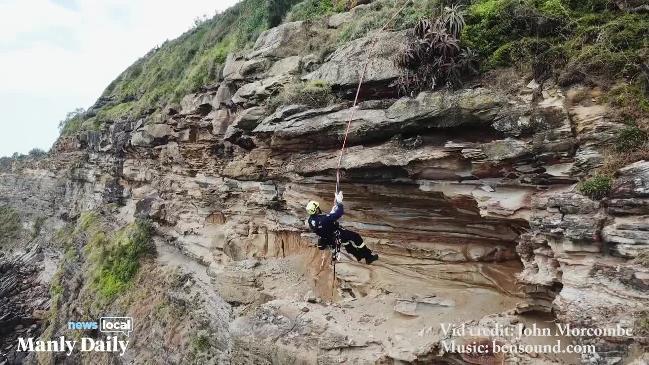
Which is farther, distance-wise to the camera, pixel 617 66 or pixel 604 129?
pixel 617 66

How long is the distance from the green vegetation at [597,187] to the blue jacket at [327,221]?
4.07 meters

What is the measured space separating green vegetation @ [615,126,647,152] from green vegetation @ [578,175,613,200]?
1.98 feet

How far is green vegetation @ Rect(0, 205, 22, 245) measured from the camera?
40941 millimetres

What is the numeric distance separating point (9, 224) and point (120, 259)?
3023 centimetres

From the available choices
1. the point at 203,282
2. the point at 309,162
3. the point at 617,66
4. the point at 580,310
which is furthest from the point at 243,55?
the point at 580,310

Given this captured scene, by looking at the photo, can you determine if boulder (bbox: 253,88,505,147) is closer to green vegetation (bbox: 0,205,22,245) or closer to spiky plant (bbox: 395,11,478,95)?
spiky plant (bbox: 395,11,478,95)

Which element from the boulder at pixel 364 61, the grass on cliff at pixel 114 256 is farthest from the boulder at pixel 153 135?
the boulder at pixel 364 61

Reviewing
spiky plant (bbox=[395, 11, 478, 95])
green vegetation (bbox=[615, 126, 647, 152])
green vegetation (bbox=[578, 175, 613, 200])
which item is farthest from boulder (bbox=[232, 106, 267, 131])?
green vegetation (bbox=[615, 126, 647, 152])

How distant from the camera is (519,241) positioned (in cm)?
707

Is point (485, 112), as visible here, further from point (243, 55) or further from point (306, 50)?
point (243, 55)

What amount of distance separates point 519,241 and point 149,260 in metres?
17.1

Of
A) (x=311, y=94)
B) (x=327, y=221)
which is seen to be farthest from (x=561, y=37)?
(x=327, y=221)

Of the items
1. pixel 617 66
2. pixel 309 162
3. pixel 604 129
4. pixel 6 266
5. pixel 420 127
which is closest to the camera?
pixel 604 129

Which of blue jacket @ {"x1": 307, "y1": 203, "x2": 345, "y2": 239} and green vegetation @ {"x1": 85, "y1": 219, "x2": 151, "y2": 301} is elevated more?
blue jacket @ {"x1": 307, "y1": 203, "x2": 345, "y2": 239}
